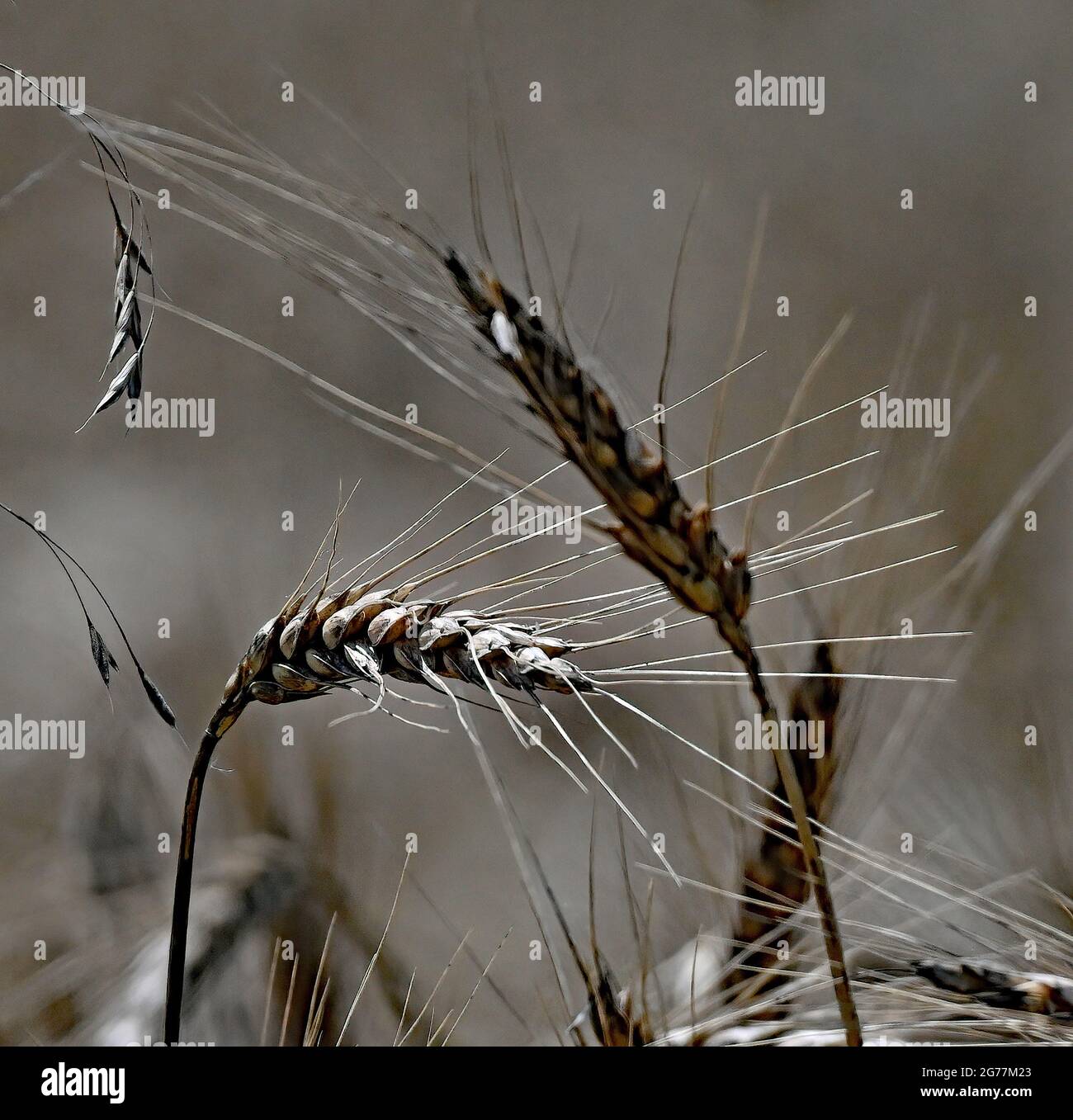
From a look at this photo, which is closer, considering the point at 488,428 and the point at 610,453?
the point at 610,453

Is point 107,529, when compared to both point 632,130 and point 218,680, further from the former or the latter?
point 632,130

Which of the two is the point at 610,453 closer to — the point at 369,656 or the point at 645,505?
the point at 645,505

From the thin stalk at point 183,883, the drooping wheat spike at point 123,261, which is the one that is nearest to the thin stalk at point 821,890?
the thin stalk at point 183,883

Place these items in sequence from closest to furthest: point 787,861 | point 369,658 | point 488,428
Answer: point 369,658, point 787,861, point 488,428

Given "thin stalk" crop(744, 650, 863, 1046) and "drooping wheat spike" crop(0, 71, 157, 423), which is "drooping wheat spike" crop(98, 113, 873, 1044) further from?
"drooping wheat spike" crop(0, 71, 157, 423)

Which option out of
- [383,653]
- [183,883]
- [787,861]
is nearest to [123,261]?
[383,653]

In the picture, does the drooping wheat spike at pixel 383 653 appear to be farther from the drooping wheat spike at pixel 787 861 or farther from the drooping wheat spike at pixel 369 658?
the drooping wheat spike at pixel 787 861

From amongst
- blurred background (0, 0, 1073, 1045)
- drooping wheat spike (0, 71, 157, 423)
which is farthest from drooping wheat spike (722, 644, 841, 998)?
drooping wheat spike (0, 71, 157, 423)
